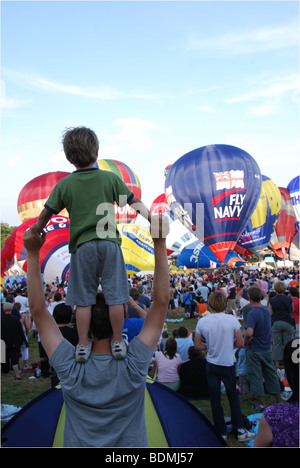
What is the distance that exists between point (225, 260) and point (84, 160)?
2323 centimetres

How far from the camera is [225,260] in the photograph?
24391 mm

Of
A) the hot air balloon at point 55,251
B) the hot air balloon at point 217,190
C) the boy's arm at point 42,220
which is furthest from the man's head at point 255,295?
the hot air balloon at point 217,190

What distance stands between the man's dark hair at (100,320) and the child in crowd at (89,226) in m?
0.03

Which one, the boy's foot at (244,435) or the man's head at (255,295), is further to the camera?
the man's head at (255,295)

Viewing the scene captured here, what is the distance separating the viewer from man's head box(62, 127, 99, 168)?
1.85 m

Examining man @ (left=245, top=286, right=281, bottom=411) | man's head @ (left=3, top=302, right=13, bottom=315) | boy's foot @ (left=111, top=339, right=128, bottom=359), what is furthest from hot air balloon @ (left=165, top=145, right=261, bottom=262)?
boy's foot @ (left=111, top=339, right=128, bottom=359)

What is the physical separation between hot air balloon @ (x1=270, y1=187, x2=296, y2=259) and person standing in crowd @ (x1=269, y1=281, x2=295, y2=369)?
34.6m

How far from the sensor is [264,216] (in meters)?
33.8

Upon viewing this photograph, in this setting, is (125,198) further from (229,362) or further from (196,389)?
(196,389)

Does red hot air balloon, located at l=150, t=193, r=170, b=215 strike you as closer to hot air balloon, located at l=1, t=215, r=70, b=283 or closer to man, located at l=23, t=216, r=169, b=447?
hot air balloon, located at l=1, t=215, r=70, b=283

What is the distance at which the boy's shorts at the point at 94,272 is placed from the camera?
5.58 ft

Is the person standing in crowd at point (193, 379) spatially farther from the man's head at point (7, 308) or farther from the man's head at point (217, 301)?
the man's head at point (7, 308)

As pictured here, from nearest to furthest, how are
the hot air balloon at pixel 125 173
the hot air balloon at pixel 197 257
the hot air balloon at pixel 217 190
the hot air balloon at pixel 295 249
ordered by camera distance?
the hot air balloon at pixel 217 190, the hot air balloon at pixel 125 173, the hot air balloon at pixel 197 257, the hot air balloon at pixel 295 249

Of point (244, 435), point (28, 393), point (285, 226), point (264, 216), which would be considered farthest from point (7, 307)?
point (285, 226)
